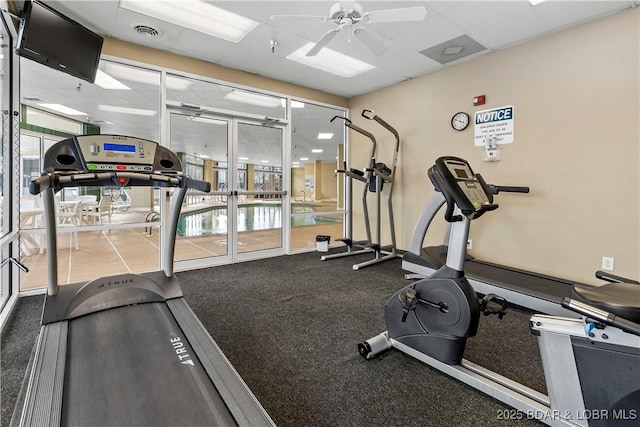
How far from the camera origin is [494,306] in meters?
1.81

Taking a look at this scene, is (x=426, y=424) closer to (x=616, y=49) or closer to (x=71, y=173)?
(x=71, y=173)

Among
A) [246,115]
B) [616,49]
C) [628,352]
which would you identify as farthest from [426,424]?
[246,115]

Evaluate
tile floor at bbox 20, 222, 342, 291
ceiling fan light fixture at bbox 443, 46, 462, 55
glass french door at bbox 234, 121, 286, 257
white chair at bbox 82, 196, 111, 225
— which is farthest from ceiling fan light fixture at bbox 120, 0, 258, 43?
white chair at bbox 82, 196, 111, 225

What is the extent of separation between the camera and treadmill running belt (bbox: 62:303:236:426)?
1223mm

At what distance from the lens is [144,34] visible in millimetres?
3455

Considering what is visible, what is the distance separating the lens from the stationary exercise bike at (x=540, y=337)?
1186mm

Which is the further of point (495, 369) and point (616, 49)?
point (616, 49)

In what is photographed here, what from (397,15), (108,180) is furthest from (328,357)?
(397,15)

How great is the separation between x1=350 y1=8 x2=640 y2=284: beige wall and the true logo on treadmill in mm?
3765

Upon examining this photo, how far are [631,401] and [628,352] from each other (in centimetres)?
18

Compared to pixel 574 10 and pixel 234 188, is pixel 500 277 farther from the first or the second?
pixel 234 188

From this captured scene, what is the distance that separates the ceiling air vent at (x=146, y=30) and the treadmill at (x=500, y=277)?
3.47 meters

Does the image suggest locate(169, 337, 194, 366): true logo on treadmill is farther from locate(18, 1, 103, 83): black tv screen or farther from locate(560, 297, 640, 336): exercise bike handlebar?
locate(18, 1, 103, 83): black tv screen

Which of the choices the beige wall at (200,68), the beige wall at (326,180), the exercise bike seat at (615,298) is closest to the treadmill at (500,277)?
the exercise bike seat at (615,298)
